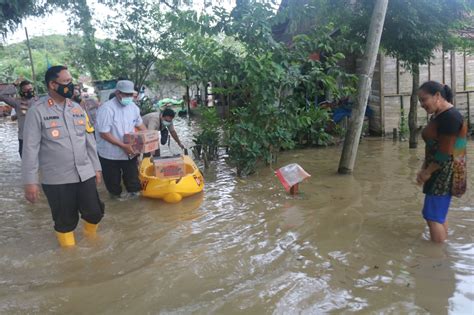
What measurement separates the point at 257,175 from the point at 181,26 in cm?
273

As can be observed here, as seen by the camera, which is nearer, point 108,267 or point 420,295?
point 420,295

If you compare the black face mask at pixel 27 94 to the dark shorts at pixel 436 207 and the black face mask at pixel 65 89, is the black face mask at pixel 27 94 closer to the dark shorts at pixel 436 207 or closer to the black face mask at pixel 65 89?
the black face mask at pixel 65 89

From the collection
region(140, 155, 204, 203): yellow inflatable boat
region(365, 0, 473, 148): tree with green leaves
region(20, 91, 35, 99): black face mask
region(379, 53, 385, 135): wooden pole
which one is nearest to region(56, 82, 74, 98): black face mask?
region(140, 155, 204, 203): yellow inflatable boat

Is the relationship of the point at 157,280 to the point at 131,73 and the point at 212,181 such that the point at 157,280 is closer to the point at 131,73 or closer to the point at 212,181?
the point at 212,181

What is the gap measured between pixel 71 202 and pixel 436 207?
3.25m

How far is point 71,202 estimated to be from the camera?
4.09 meters

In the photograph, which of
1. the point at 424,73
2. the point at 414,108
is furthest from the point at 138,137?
the point at 424,73

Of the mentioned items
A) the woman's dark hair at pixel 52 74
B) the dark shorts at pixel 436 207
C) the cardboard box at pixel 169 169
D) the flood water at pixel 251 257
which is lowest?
the flood water at pixel 251 257

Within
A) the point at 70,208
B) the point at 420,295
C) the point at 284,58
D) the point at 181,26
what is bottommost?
the point at 420,295

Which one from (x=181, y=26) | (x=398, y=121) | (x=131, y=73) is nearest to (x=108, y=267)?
(x=181, y=26)

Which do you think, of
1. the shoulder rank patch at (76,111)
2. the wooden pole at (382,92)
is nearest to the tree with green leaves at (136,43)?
the wooden pole at (382,92)

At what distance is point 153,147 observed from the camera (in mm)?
5938

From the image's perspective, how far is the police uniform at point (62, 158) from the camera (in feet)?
12.4

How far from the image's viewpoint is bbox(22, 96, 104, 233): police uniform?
379 centimetres
